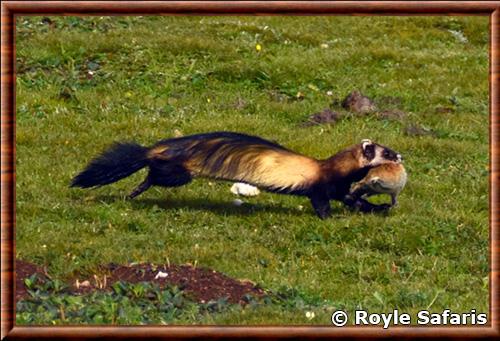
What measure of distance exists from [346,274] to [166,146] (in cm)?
320

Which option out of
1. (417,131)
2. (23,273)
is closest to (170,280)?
(23,273)

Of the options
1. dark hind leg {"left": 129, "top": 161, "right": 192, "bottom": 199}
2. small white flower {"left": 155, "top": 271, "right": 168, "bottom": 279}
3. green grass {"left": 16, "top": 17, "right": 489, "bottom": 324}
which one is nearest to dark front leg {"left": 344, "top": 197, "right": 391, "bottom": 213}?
green grass {"left": 16, "top": 17, "right": 489, "bottom": 324}

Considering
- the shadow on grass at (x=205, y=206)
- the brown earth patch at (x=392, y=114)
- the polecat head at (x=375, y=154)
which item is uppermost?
the polecat head at (x=375, y=154)

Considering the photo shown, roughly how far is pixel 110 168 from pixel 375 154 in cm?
329

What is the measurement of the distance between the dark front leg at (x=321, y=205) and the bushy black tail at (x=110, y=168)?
2.13 m

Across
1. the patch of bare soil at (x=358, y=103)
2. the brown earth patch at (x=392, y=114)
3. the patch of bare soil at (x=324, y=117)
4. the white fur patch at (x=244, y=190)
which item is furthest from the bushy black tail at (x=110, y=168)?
the brown earth patch at (x=392, y=114)

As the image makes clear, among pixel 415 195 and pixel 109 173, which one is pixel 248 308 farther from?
pixel 415 195

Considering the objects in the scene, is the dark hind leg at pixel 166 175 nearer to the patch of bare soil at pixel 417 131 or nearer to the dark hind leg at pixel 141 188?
the dark hind leg at pixel 141 188

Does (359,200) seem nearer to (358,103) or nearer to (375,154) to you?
(375,154)

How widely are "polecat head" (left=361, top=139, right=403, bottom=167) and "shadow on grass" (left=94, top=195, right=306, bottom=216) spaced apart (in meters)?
0.99

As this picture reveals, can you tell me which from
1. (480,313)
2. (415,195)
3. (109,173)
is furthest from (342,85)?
(480,313)

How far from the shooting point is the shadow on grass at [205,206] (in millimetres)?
13352

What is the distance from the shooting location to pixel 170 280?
10164mm

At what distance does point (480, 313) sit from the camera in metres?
10.2
